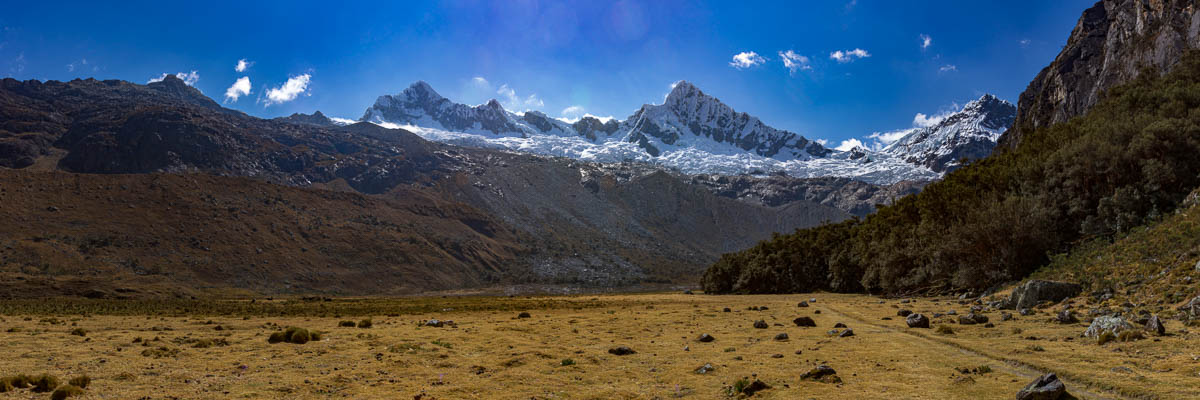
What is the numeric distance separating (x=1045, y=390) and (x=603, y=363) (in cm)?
1260

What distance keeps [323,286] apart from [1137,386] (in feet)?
548

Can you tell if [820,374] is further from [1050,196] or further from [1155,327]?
[1050,196]

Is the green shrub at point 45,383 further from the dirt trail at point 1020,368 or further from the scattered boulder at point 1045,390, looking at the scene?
the dirt trail at point 1020,368

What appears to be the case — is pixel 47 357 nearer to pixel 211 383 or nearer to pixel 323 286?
pixel 211 383

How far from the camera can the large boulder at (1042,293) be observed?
89.9 ft

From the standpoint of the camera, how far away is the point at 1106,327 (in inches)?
707

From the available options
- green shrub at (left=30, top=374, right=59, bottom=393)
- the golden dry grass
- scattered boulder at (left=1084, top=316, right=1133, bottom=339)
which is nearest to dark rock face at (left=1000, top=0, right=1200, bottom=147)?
scattered boulder at (left=1084, top=316, right=1133, bottom=339)

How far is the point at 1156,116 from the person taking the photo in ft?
137

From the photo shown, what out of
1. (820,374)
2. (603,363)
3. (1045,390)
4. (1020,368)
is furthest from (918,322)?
(603,363)

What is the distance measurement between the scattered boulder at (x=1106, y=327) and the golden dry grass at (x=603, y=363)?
501 mm

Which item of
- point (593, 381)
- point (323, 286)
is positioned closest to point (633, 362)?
point (593, 381)

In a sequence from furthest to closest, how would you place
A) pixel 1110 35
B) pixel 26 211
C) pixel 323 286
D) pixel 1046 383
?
pixel 323 286, pixel 26 211, pixel 1110 35, pixel 1046 383

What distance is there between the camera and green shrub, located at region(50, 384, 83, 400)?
14.3m

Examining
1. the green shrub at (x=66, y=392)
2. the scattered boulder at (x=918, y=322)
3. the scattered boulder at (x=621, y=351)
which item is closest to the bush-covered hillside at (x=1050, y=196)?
the scattered boulder at (x=918, y=322)
